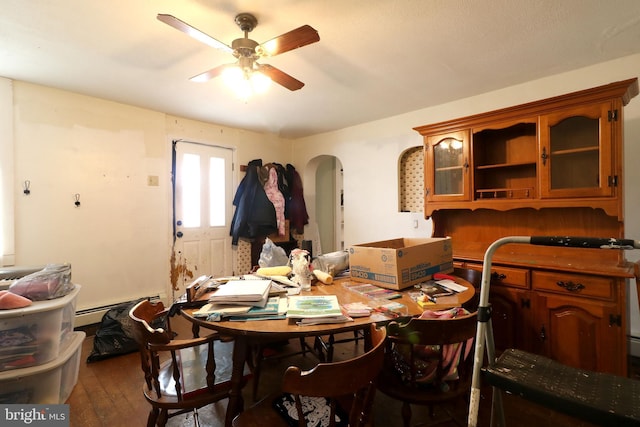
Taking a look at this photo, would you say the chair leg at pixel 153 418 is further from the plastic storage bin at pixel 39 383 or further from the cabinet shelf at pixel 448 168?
the cabinet shelf at pixel 448 168

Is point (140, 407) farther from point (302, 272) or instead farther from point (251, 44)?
point (251, 44)

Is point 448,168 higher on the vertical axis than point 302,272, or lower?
higher

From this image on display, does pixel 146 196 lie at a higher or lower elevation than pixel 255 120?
lower

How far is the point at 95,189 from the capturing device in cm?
297

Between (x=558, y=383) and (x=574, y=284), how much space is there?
1.18 m

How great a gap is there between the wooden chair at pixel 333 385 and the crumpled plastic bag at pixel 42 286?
59.7 inches

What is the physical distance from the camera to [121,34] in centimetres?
185

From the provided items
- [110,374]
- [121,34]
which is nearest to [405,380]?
[110,374]

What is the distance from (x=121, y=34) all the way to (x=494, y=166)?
2870mm

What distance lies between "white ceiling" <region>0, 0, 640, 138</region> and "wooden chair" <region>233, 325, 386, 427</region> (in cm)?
173

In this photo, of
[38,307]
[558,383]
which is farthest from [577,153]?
[38,307]

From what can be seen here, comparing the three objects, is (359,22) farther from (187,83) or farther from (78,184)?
(78,184)

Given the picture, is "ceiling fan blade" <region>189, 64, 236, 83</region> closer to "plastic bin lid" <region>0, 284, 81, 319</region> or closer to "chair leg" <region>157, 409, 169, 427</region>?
"plastic bin lid" <region>0, 284, 81, 319</region>

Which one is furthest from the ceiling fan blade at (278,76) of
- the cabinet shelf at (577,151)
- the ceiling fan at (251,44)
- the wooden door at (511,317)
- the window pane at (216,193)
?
the window pane at (216,193)
